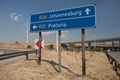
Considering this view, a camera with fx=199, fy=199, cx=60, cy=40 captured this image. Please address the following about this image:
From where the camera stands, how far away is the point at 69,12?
48.3 feet

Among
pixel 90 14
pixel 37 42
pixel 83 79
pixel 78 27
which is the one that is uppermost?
pixel 90 14

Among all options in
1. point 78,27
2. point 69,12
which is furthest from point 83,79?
point 69,12

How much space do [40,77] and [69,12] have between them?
17.6 feet

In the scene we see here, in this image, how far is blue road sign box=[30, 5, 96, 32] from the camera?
13.8 m

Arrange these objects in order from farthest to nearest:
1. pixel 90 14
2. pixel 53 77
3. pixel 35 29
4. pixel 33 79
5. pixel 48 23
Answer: pixel 35 29 < pixel 48 23 < pixel 90 14 < pixel 53 77 < pixel 33 79

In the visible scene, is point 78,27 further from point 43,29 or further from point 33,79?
point 33,79

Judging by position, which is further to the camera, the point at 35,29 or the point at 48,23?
the point at 35,29

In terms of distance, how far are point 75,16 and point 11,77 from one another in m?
6.15

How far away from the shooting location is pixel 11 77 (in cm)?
1198

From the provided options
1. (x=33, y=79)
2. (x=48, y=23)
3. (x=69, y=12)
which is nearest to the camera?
(x=33, y=79)

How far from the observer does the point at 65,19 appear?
1484 cm

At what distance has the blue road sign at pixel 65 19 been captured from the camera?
1375 cm

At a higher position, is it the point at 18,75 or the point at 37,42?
the point at 37,42

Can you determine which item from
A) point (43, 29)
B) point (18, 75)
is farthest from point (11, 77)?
point (43, 29)
